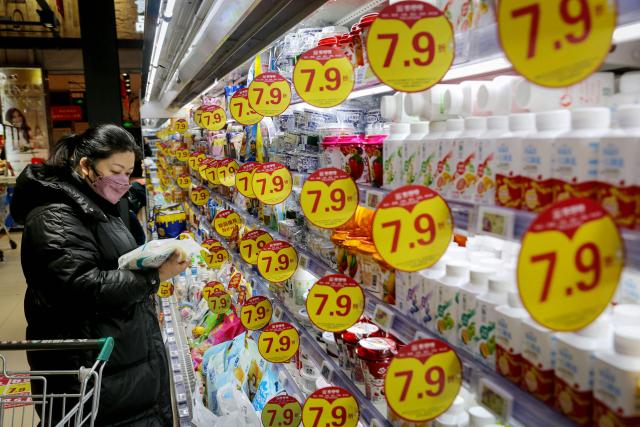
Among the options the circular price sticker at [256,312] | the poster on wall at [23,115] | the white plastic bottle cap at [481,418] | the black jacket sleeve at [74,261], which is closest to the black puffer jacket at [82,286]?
the black jacket sleeve at [74,261]

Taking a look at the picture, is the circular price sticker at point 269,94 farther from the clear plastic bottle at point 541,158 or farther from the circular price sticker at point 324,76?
the clear plastic bottle at point 541,158

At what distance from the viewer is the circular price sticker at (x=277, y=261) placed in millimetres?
2380

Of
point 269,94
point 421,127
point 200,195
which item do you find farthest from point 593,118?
point 200,195

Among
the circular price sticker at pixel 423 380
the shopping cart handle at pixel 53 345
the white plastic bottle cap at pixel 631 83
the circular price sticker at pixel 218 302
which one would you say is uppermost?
the white plastic bottle cap at pixel 631 83

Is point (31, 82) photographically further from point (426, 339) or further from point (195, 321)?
point (426, 339)

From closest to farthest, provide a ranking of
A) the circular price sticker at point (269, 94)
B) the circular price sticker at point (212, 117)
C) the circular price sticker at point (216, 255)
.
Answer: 1. the circular price sticker at point (269, 94)
2. the circular price sticker at point (212, 117)
3. the circular price sticker at point (216, 255)

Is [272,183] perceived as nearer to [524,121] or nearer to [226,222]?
[226,222]

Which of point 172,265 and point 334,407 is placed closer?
point 334,407

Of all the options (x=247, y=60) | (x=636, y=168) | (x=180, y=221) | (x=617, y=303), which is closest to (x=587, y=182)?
(x=636, y=168)

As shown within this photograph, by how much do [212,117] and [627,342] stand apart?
323 centimetres

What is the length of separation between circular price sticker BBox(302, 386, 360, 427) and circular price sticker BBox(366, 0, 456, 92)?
107cm

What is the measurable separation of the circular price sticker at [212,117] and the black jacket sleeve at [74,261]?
1624 millimetres

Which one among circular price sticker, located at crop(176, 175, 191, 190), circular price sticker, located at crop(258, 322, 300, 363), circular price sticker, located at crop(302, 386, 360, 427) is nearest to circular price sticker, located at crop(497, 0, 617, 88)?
circular price sticker, located at crop(302, 386, 360, 427)

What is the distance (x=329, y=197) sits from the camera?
1771mm
